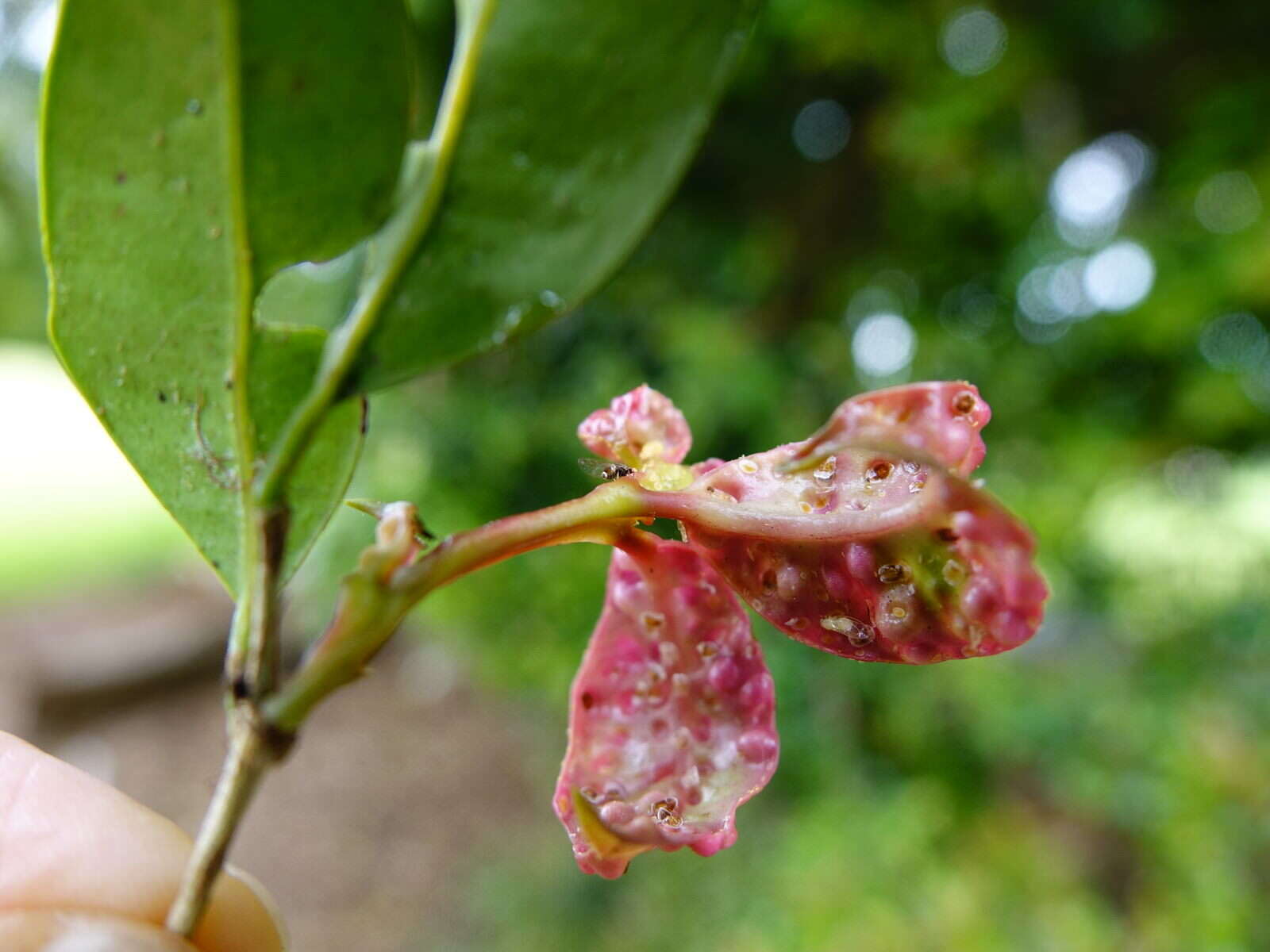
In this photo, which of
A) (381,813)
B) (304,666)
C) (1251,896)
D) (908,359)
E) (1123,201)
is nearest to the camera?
(304,666)

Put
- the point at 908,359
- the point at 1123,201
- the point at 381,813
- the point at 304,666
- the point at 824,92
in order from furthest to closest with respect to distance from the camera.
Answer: the point at 381,813 < the point at 824,92 < the point at 1123,201 < the point at 908,359 < the point at 304,666

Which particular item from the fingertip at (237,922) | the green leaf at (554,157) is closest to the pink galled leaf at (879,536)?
the green leaf at (554,157)

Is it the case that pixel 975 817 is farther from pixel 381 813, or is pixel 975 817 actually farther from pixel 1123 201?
pixel 381 813

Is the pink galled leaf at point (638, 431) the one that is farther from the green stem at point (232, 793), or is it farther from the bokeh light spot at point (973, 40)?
the bokeh light spot at point (973, 40)

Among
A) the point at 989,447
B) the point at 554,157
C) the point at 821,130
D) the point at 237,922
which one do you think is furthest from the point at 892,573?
the point at 821,130

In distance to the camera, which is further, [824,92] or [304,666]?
[824,92]

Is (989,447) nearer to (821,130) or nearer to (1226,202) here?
(1226,202)

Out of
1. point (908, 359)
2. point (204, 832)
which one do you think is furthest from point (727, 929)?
point (204, 832)

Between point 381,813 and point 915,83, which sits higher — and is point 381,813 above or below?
below
